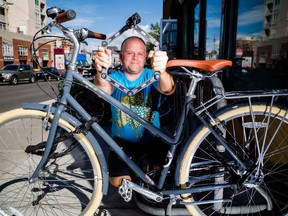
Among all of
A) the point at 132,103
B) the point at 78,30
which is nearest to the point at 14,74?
the point at 132,103

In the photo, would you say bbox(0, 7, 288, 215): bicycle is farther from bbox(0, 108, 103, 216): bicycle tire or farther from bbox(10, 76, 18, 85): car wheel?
bbox(10, 76, 18, 85): car wheel

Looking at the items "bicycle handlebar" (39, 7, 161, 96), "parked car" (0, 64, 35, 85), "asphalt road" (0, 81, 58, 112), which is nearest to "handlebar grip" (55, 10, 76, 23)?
"bicycle handlebar" (39, 7, 161, 96)

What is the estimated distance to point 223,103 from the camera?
1.90 meters

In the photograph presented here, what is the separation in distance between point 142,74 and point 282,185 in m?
1.74

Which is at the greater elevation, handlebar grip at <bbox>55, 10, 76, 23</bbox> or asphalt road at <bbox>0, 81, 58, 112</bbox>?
handlebar grip at <bbox>55, 10, 76, 23</bbox>

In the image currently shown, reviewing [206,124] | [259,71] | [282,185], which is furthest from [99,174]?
[259,71]

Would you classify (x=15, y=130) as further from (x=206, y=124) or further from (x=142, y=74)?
(x=206, y=124)

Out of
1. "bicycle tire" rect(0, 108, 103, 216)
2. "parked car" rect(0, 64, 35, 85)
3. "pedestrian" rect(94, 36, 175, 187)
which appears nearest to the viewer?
"bicycle tire" rect(0, 108, 103, 216)

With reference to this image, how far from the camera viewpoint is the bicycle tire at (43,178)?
1.86 metres

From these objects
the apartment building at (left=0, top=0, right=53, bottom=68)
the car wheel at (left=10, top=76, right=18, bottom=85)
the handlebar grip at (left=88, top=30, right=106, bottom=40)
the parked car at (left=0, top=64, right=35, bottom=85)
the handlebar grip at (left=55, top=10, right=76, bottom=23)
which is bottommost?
the car wheel at (left=10, top=76, right=18, bottom=85)

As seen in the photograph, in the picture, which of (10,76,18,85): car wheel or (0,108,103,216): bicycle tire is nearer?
(0,108,103,216): bicycle tire

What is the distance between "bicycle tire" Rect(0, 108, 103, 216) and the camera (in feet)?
6.10

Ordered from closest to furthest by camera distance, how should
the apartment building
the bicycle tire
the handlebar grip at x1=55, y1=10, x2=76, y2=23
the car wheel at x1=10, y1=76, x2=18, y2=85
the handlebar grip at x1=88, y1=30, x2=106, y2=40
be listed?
1. the handlebar grip at x1=55, y1=10, x2=76, y2=23
2. the handlebar grip at x1=88, y1=30, x2=106, y2=40
3. the bicycle tire
4. the car wheel at x1=10, y1=76, x2=18, y2=85
5. the apartment building

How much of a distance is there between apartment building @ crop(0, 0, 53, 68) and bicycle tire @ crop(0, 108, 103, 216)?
33634mm
